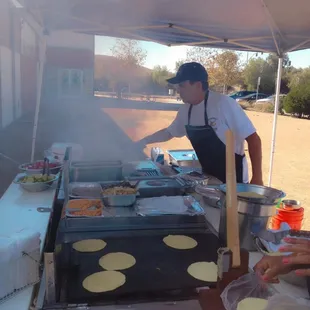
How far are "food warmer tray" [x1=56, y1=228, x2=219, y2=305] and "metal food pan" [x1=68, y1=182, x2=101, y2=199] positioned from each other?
1.29 feet

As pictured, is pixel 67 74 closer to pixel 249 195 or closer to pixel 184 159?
pixel 184 159

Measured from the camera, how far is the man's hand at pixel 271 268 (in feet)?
3.06

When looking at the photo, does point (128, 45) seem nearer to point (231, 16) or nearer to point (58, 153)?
point (231, 16)

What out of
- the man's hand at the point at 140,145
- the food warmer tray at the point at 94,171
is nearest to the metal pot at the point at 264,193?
the food warmer tray at the point at 94,171

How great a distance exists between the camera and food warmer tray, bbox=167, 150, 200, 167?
108 inches

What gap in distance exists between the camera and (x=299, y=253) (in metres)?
0.87

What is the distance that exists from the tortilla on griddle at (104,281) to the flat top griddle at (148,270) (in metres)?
0.01

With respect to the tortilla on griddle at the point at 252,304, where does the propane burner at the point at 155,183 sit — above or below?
above

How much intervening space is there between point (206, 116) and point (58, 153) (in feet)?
3.63

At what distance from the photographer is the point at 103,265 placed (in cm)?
107

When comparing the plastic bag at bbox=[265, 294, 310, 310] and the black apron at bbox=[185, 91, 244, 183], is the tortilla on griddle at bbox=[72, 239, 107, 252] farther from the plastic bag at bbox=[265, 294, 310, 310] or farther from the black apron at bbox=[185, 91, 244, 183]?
the black apron at bbox=[185, 91, 244, 183]

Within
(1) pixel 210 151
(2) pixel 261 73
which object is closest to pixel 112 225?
(1) pixel 210 151

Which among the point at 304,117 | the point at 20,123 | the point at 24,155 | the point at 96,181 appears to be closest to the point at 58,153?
the point at 96,181

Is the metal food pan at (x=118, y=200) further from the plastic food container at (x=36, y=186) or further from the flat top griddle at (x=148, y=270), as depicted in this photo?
the plastic food container at (x=36, y=186)
